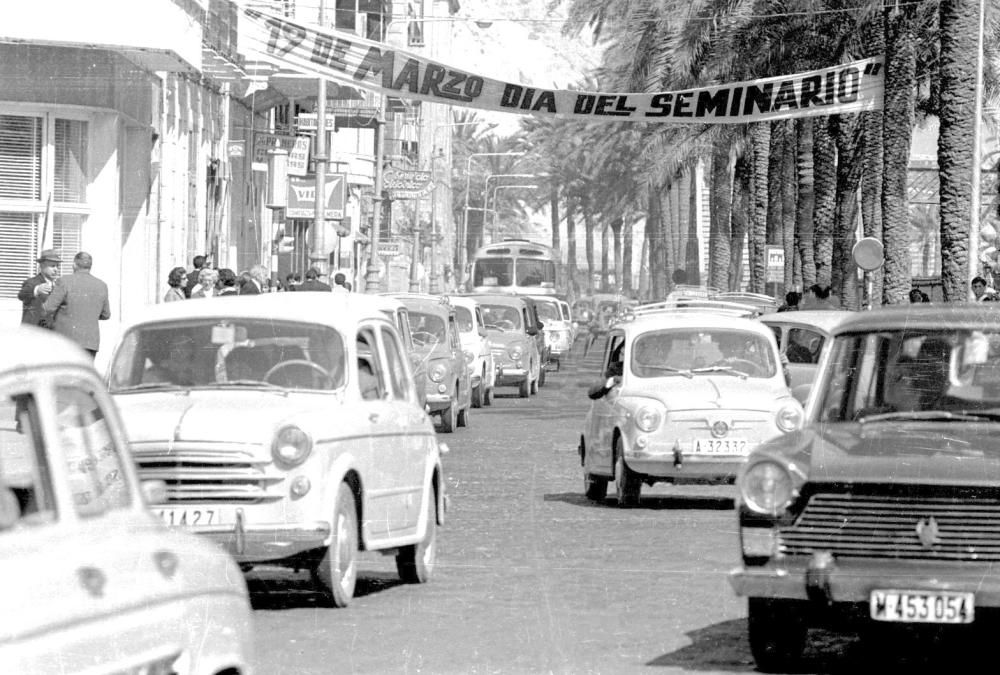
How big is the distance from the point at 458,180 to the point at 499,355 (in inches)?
4174

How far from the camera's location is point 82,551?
436cm

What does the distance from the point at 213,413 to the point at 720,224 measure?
49828mm

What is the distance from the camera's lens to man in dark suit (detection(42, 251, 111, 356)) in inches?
826

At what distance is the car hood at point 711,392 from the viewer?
16.5 meters

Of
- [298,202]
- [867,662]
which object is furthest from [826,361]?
[298,202]

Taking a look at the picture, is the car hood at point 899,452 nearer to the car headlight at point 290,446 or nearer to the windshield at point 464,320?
the car headlight at point 290,446

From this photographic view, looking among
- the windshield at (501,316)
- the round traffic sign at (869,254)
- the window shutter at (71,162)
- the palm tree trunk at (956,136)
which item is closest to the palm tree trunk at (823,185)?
the round traffic sign at (869,254)

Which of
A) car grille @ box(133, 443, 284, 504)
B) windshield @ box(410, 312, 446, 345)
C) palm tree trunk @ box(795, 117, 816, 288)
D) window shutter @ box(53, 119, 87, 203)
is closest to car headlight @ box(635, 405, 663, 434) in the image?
car grille @ box(133, 443, 284, 504)

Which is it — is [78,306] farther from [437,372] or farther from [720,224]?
[720,224]

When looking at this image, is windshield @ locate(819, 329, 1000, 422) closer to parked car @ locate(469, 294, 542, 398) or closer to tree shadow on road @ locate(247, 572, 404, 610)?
tree shadow on road @ locate(247, 572, 404, 610)

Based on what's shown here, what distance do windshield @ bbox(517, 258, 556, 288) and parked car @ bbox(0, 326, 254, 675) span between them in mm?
60424

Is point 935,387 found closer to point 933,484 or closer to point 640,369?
Result: point 933,484

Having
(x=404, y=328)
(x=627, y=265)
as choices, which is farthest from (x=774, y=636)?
(x=627, y=265)

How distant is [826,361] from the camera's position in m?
→ 9.57
